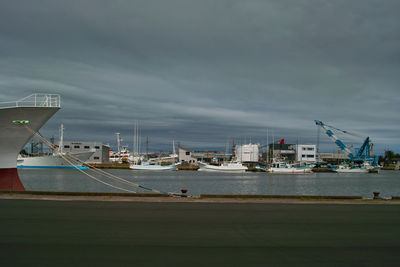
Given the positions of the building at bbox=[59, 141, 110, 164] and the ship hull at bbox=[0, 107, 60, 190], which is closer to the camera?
the ship hull at bbox=[0, 107, 60, 190]

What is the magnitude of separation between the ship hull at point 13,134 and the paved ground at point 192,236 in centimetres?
869

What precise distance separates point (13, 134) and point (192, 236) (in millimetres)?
16916

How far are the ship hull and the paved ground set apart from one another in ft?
28.5

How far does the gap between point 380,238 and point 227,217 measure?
445cm

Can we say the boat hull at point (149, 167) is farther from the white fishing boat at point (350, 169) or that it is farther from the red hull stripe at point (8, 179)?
the red hull stripe at point (8, 179)

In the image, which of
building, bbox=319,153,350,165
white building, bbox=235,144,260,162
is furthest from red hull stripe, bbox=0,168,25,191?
building, bbox=319,153,350,165

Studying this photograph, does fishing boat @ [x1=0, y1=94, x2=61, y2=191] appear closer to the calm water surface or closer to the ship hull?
the ship hull

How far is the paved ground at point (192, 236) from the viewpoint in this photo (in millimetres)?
6004

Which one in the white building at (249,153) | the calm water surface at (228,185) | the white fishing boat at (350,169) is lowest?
the white fishing boat at (350,169)

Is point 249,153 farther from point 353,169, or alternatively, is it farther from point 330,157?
point 330,157

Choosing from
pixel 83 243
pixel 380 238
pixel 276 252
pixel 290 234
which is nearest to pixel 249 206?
pixel 290 234

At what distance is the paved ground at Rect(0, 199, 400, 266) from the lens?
6.00 metres

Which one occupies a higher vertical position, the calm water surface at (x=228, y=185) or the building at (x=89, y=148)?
the building at (x=89, y=148)

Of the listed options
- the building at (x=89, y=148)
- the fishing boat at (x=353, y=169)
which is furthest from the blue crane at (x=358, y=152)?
the building at (x=89, y=148)
